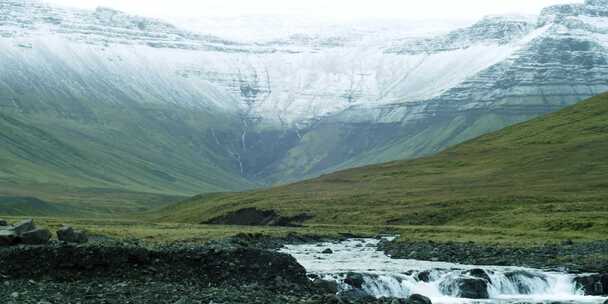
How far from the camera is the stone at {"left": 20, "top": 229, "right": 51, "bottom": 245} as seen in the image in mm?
62125

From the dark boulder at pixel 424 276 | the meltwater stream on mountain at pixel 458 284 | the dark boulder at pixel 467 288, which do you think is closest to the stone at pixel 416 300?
the meltwater stream on mountain at pixel 458 284

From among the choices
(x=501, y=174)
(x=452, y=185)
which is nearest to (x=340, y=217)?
(x=452, y=185)

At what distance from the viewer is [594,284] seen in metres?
68.4

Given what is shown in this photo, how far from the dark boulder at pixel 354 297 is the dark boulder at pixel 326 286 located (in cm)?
68

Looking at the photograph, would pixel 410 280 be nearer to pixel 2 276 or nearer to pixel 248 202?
pixel 2 276

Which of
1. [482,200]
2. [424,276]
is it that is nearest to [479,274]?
[424,276]

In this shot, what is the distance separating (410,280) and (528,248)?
2447 centimetres

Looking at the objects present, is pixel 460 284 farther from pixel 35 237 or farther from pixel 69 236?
pixel 35 237

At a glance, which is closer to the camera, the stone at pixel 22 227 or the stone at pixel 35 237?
the stone at pixel 35 237

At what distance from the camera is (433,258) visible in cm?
8938

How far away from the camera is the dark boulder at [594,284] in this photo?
67688mm

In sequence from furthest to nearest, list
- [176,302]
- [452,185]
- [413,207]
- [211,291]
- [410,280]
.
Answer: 1. [452,185]
2. [413,207]
3. [410,280]
4. [211,291]
5. [176,302]

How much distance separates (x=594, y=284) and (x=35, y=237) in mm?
37985

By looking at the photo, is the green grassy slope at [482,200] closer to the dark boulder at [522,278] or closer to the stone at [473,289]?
the dark boulder at [522,278]
